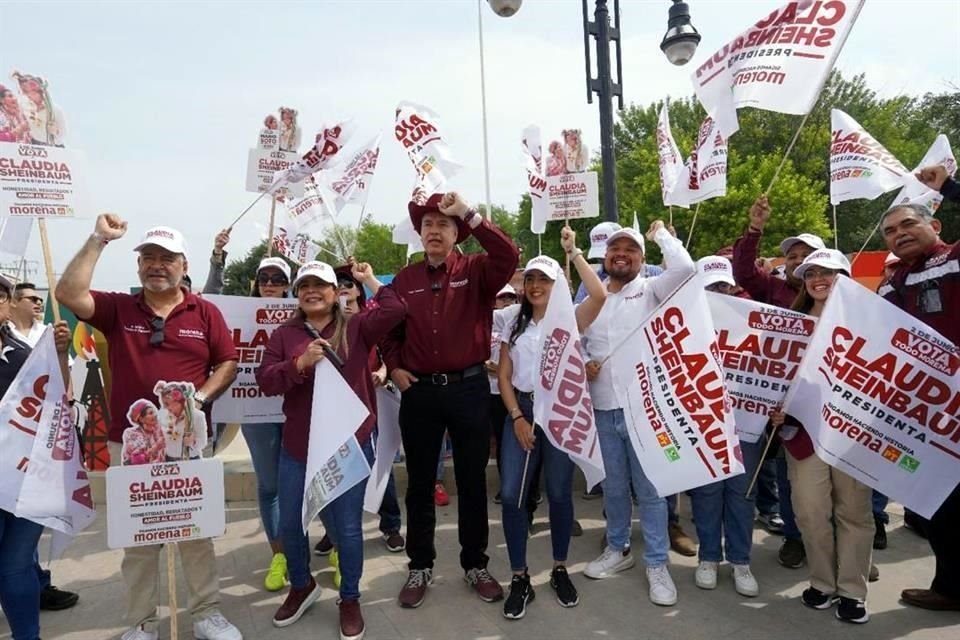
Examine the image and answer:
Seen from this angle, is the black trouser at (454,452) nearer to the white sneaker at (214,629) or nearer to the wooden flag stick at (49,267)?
the white sneaker at (214,629)

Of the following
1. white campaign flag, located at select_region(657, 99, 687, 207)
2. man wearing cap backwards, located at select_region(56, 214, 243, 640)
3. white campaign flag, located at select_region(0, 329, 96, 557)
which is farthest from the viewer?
white campaign flag, located at select_region(657, 99, 687, 207)

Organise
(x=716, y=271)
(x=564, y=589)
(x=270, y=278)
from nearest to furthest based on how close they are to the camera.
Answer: (x=564, y=589), (x=716, y=271), (x=270, y=278)

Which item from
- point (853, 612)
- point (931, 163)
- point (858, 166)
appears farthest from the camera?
point (858, 166)

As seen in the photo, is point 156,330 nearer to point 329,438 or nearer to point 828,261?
point 329,438

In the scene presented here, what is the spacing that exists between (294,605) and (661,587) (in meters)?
2.25

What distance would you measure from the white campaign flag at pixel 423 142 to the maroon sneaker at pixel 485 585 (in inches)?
134

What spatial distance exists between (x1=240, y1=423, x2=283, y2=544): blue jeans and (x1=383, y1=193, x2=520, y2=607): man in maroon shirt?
1.02m

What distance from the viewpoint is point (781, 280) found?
4887mm

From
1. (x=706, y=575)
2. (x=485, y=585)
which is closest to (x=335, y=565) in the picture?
(x=485, y=585)

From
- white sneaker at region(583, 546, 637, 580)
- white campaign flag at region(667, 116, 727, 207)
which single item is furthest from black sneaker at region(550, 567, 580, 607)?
white campaign flag at region(667, 116, 727, 207)

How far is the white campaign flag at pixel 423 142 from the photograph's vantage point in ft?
18.6

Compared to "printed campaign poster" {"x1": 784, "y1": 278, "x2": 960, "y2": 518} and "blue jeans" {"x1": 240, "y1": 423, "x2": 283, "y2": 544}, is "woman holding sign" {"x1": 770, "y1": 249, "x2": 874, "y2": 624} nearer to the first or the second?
"printed campaign poster" {"x1": 784, "y1": 278, "x2": 960, "y2": 518}

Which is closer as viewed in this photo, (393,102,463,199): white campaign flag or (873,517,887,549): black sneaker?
(873,517,887,549): black sneaker

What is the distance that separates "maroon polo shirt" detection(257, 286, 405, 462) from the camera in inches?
138
